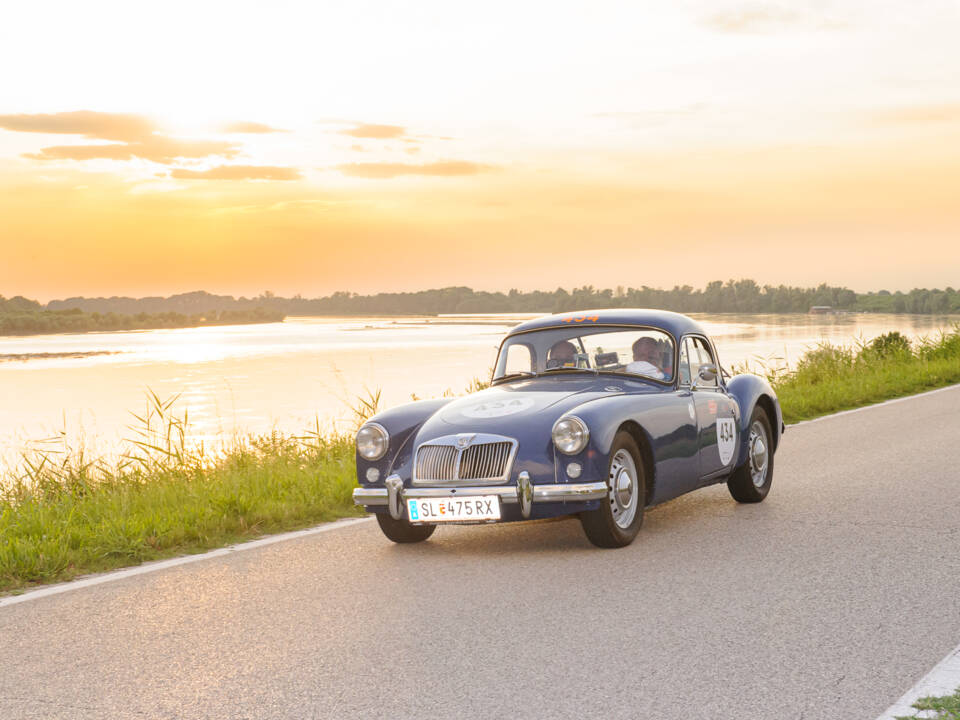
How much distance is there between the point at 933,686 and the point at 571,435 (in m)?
3.17

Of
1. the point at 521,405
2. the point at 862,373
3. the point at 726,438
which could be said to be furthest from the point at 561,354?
the point at 862,373

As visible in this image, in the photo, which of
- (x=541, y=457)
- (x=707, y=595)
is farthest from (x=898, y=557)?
(x=541, y=457)

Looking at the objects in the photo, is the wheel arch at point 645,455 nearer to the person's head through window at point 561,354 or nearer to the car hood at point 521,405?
the car hood at point 521,405

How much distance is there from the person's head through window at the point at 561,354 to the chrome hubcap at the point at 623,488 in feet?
4.49

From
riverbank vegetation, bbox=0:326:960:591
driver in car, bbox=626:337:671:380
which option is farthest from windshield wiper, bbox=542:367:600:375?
riverbank vegetation, bbox=0:326:960:591

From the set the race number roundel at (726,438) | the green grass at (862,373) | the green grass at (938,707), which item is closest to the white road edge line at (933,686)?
the green grass at (938,707)

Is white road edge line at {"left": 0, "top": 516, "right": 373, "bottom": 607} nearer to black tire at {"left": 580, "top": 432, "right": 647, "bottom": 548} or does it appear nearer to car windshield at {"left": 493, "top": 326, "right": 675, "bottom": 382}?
car windshield at {"left": 493, "top": 326, "right": 675, "bottom": 382}

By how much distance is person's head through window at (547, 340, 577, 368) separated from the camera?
901 cm

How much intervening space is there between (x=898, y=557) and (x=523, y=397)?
2693mm

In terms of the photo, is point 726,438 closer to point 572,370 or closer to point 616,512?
point 572,370

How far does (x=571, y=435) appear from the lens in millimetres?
7418

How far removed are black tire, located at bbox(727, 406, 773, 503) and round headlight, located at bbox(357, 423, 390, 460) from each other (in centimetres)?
309

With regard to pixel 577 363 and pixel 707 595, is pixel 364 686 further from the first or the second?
pixel 577 363

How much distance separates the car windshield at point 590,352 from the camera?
8875 millimetres
